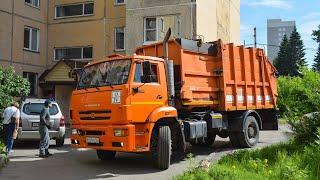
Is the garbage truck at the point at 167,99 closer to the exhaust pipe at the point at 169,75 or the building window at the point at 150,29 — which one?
the exhaust pipe at the point at 169,75

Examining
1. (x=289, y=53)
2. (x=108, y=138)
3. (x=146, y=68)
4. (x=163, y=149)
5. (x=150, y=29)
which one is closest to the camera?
(x=108, y=138)

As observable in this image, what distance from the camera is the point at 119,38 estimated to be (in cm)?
3053

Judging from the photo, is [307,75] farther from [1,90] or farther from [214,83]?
[1,90]

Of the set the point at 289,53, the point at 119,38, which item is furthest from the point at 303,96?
the point at 289,53

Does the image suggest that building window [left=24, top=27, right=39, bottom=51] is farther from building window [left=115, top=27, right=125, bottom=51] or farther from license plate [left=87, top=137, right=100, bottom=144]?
license plate [left=87, top=137, right=100, bottom=144]

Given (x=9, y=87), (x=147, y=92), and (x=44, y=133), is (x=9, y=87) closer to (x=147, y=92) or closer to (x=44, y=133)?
A: (x=44, y=133)

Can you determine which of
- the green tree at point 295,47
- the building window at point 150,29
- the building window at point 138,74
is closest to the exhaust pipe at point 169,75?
the building window at point 138,74

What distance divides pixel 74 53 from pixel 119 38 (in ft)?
11.2

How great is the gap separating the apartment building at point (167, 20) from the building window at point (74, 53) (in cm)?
476

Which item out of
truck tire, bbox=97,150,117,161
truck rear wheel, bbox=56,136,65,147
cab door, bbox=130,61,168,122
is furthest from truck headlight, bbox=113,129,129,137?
truck rear wheel, bbox=56,136,65,147

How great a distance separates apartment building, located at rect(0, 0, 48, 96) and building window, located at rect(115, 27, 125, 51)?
512cm

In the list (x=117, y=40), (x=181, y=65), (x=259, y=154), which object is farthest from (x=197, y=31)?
(x=259, y=154)

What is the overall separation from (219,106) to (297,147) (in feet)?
13.9

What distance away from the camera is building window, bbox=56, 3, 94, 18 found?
104 feet
